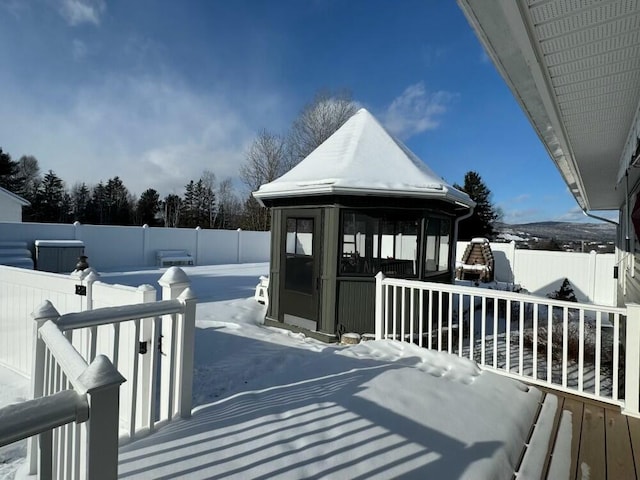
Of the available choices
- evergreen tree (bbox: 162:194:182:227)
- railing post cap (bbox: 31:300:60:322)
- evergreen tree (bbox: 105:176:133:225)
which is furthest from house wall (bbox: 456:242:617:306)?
evergreen tree (bbox: 105:176:133:225)

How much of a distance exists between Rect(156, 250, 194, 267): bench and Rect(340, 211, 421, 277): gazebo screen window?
11145 mm

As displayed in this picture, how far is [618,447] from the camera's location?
230cm

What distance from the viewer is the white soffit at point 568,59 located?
5.96 ft

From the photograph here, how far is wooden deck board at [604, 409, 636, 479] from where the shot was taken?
2059mm

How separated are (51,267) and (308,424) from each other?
12.1m

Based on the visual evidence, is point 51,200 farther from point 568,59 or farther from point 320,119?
point 568,59

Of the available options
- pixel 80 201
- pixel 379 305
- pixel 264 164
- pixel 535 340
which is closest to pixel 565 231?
pixel 264 164

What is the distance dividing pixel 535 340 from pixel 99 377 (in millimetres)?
3399

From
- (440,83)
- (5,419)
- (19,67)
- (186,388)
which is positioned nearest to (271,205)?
(186,388)

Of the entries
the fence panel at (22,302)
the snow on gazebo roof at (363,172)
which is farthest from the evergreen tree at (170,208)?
the fence panel at (22,302)

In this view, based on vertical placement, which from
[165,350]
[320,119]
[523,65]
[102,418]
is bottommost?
[165,350]

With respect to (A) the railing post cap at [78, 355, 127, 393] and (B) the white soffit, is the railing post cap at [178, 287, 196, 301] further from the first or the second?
(B) the white soffit

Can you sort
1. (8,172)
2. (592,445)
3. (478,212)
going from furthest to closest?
(8,172) < (478,212) < (592,445)

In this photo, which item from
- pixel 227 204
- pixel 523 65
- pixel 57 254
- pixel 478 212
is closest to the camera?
pixel 523 65
